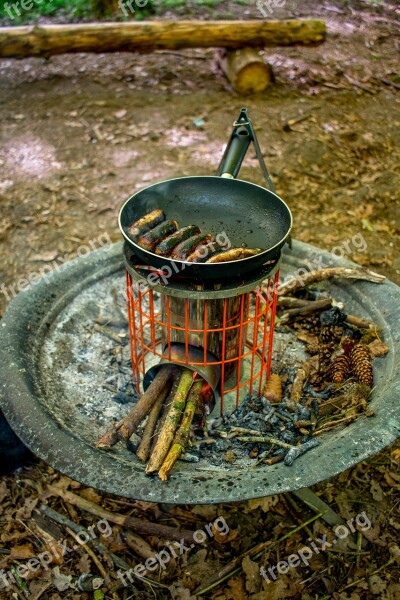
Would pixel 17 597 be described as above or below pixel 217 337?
below

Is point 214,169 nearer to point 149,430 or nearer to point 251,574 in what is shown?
point 149,430

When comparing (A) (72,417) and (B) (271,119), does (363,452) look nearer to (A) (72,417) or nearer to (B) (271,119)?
(A) (72,417)

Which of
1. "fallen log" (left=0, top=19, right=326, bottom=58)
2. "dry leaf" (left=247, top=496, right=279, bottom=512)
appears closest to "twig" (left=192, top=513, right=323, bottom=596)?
"dry leaf" (left=247, top=496, right=279, bottom=512)

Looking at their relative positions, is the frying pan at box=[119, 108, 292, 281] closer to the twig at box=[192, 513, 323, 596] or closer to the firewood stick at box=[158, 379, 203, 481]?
the firewood stick at box=[158, 379, 203, 481]

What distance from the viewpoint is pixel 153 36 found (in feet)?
26.9

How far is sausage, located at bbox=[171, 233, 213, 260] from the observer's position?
2.89m

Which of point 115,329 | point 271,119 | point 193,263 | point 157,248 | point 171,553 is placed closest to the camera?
point 193,263

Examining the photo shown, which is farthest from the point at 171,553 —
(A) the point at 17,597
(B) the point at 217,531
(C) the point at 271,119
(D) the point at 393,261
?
(C) the point at 271,119

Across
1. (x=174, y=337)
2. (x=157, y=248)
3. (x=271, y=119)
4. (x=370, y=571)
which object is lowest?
(x=370, y=571)

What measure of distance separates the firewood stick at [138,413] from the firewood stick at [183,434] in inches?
7.1

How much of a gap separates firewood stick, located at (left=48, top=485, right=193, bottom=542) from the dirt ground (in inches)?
2.4

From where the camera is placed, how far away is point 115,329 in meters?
3.99

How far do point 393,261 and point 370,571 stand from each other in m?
3.17

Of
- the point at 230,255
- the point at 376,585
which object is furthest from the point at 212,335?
the point at 376,585
